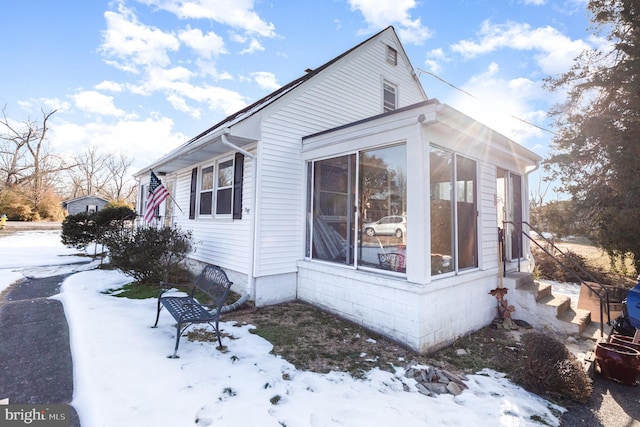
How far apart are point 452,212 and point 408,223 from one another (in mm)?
1117

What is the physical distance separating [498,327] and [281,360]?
4.05 m

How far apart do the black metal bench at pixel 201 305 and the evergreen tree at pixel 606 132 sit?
9642mm

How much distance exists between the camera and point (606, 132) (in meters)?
7.28

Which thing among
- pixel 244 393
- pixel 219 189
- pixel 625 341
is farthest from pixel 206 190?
pixel 625 341

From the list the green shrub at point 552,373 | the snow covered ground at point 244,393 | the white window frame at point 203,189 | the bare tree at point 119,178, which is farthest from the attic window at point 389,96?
the bare tree at point 119,178

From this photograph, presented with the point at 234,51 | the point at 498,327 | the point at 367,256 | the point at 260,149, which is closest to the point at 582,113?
the point at 498,327

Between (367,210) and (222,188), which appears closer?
(367,210)

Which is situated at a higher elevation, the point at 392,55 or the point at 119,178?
the point at 119,178

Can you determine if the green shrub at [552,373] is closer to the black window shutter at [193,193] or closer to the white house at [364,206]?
the white house at [364,206]

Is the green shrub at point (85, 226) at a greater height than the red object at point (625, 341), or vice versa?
the green shrub at point (85, 226)

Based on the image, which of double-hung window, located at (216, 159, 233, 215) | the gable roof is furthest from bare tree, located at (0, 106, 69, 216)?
double-hung window, located at (216, 159, 233, 215)

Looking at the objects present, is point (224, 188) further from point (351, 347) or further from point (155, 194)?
point (351, 347)

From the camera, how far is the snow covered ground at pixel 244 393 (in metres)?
2.46

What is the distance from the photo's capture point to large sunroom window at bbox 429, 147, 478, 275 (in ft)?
14.6
